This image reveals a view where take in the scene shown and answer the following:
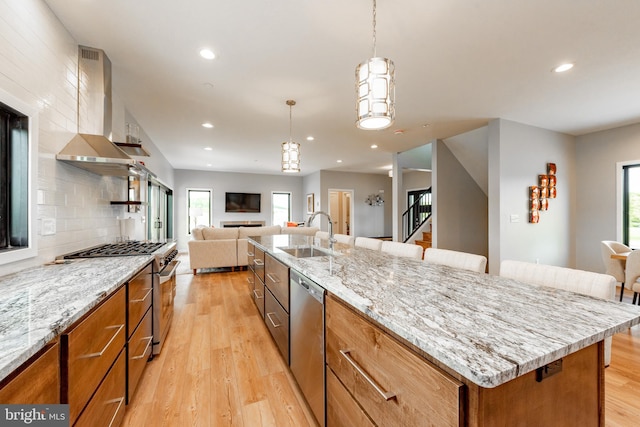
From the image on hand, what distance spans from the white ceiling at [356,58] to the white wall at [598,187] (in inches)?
12.6

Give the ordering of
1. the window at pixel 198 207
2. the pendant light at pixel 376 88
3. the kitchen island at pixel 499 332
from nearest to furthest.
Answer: the kitchen island at pixel 499 332 → the pendant light at pixel 376 88 → the window at pixel 198 207

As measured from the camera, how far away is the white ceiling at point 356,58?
1.91m

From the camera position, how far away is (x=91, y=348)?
1078mm

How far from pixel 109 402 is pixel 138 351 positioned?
1.76ft

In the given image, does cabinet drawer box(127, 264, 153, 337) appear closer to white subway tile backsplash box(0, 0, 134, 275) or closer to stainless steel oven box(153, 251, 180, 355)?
stainless steel oven box(153, 251, 180, 355)

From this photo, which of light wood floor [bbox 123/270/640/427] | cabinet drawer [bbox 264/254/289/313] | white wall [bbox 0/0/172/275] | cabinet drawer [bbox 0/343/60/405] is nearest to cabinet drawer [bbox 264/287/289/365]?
cabinet drawer [bbox 264/254/289/313]

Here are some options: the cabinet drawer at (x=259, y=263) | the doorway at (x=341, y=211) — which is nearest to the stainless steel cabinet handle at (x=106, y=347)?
the cabinet drawer at (x=259, y=263)

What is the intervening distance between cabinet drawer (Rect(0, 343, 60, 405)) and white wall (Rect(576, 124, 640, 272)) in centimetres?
682

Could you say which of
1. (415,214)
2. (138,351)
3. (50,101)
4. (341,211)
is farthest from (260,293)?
(341,211)

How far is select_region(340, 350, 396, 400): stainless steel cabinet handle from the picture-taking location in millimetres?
864

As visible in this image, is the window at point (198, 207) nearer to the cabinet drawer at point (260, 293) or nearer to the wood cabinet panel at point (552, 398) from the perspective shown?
the cabinet drawer at point (260, 293)

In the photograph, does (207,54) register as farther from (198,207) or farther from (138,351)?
(198,207)

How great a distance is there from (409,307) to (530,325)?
1.18ft

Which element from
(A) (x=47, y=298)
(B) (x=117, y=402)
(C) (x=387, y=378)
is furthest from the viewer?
(B) (x=117, y=402)
